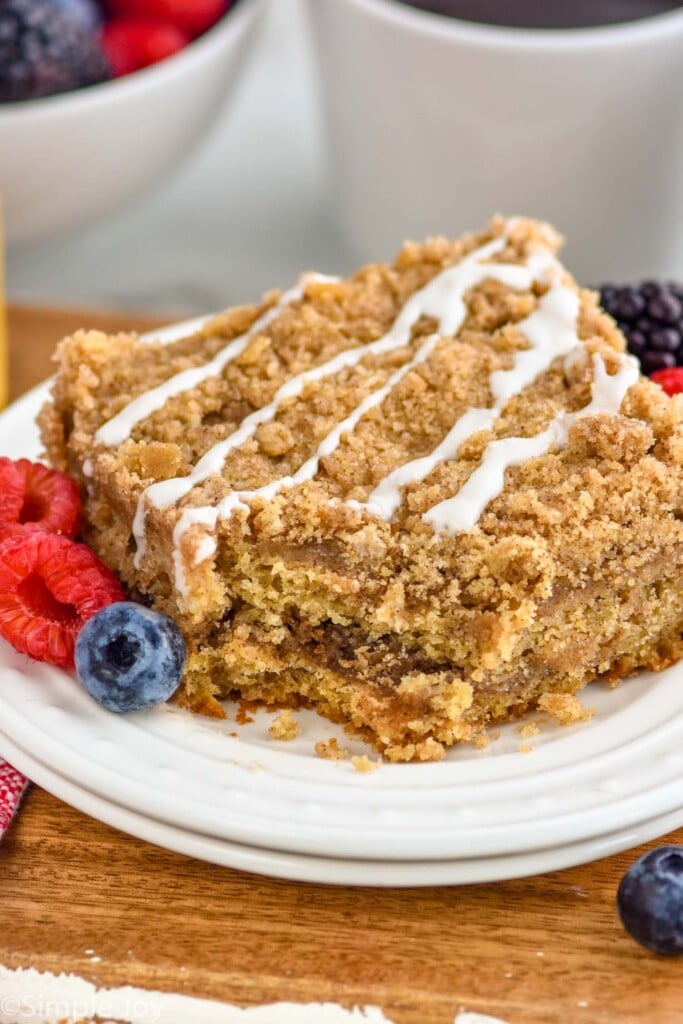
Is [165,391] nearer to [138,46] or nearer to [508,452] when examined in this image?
[508,452]

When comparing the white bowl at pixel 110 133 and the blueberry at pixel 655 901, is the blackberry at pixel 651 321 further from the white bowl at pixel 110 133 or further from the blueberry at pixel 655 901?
the white bowl at pixel 110 133

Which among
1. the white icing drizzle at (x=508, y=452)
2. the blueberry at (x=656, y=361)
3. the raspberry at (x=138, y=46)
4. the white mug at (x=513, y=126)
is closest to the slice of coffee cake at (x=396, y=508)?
the white icing drizzle at (x=508, y=452)

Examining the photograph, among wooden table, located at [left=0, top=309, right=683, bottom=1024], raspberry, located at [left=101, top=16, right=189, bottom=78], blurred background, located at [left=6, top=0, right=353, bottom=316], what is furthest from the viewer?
blurred background, located at [left=6, top=0, right=353, bottom=316]

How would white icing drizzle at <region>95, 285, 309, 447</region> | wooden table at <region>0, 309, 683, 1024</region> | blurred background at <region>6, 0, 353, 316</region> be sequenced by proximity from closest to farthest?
wooden table at <region>0, 309, 683, 1024</region>
white icing drizzle at <region>95, 285, 309, 447</region>
blurred background at <region>6, 0, 353, 316</region>

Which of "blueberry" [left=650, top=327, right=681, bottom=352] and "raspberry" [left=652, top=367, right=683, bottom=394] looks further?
"blueberry" [left=650, top=327, right=681, bottom=352]

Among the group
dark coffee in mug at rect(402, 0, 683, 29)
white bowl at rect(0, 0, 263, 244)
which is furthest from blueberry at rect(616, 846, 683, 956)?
white bowl at rect(0, 0, 263, 244)

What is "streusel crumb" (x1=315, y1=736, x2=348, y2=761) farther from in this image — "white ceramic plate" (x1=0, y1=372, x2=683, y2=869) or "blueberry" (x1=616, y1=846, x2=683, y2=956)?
"blueberry" (x1=616, y1=846, x2=683, y2=956)

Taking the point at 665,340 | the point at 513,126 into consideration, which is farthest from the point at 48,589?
the point at 513,126
